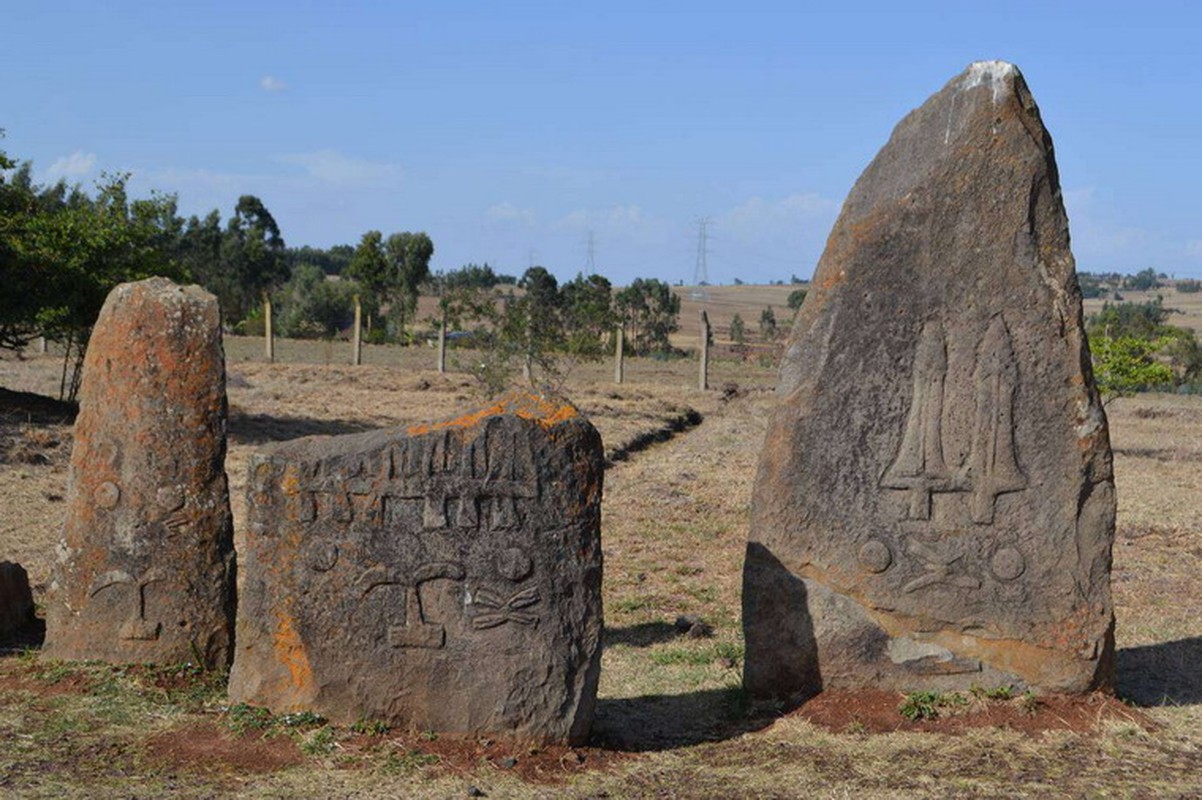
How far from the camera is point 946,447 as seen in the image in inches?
325

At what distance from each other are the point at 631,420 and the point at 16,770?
61.3 feet

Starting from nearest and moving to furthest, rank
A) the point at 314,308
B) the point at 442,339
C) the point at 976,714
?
1. the point at 976,714
2. the point at 442,339
3. the point at 314,308

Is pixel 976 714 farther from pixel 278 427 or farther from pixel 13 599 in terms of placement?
pixel 278 427

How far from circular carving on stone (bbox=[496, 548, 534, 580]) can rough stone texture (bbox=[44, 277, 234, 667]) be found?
2.26 metres

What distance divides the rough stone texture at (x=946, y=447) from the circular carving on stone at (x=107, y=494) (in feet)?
13.0

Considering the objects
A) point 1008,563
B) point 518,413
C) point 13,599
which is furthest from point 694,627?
point 13,599

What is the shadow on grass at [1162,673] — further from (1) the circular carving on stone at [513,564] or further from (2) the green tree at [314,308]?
(2) the green tree at [314,308]

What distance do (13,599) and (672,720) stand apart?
4682mm

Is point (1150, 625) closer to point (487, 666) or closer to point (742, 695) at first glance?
point (742, 695)

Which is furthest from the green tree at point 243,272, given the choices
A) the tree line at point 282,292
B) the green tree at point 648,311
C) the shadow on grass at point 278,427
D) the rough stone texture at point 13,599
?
the rough stone texture at point 13,599

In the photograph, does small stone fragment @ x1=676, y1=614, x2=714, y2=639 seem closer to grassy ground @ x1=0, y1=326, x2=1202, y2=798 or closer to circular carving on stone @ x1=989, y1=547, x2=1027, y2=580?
grassy ground @ x1=0, y1=326, x2=1202, y2=798

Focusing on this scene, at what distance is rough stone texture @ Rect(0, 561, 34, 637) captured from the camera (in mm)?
9250

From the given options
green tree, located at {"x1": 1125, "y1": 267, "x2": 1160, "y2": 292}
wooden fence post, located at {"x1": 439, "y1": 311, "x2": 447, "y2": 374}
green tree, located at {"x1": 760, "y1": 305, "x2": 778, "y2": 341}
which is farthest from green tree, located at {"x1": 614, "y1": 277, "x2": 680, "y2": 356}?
green tree, located at {"x1": 1125, "y1": 267, "x2": 1160, "y2": 292}

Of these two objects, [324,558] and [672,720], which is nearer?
[324,558]
